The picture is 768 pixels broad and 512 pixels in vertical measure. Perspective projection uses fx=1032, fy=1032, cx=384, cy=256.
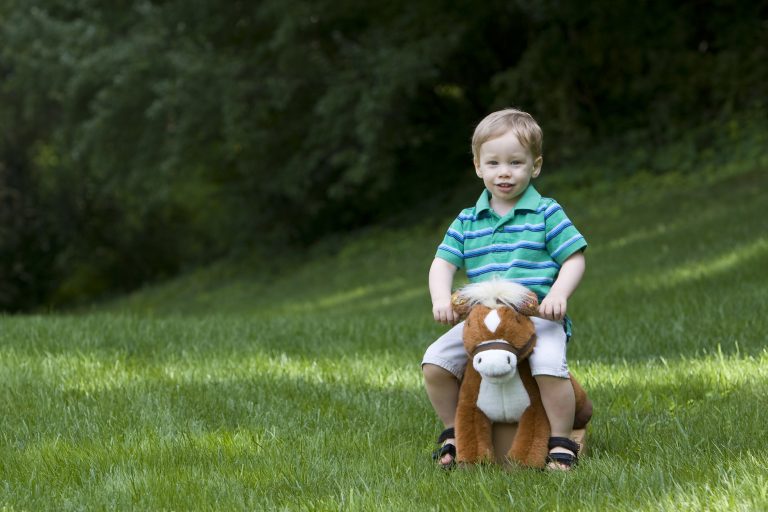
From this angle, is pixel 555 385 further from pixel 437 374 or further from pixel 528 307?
pixel 437 374

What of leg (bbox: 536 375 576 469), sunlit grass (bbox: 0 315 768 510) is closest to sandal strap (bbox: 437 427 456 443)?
sunlit grass (bbox: 0 315 768 510)

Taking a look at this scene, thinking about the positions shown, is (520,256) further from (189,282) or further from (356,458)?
(189,282)

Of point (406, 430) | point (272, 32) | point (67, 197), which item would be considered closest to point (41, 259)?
point (67, 197)

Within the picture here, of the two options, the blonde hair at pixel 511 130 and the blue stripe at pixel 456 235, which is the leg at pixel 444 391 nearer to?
the blue stripe at pixel 456 235

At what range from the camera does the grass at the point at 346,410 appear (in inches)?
146

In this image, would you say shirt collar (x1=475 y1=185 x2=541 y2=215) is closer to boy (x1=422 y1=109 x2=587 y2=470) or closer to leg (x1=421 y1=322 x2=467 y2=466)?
boy (x1=422 y1=109 x2=587 y2=470)

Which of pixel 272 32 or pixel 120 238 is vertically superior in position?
pixel 272 32

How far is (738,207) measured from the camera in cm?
1451

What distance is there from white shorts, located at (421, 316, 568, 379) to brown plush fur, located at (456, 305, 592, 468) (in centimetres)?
6

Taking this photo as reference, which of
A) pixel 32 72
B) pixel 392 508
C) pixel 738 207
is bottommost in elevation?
pixel 392 508

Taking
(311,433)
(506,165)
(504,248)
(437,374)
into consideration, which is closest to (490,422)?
(437,374)

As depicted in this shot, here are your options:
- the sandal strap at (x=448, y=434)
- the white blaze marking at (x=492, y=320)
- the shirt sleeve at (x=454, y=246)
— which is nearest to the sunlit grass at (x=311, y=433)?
the sandal strap at (x=448, y=434)

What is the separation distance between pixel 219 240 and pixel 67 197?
5.55 metres

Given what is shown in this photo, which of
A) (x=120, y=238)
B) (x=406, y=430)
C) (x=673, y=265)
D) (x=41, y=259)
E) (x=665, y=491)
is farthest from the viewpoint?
(x=120, y=238)
